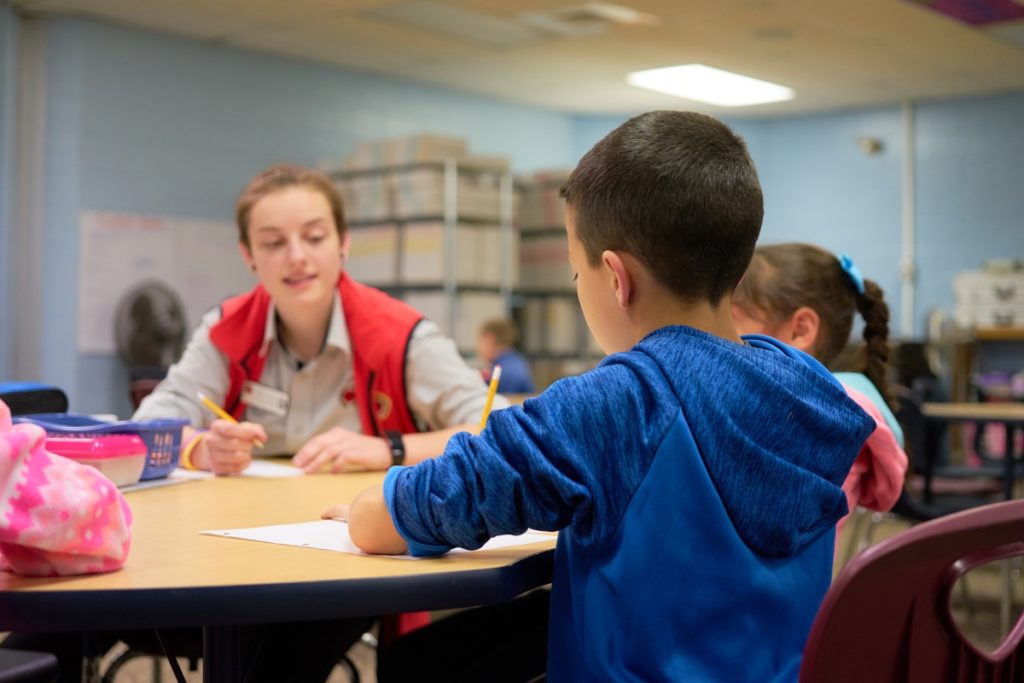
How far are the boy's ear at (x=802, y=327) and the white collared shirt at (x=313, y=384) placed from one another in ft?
1.82

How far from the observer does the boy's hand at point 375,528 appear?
3.41 feet

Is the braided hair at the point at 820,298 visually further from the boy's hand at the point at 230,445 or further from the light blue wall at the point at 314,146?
the light blue wall at the point at 314,146

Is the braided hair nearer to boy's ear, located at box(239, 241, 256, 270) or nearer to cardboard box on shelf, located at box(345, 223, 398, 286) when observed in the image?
boy's ear, located at box(239, 241, 256, 270)

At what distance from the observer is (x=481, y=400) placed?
2059 mm

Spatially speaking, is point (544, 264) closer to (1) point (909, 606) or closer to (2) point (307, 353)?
(2) point (307, 353)

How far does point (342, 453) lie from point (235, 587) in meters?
0.87

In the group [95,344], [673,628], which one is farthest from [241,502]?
[95,344]

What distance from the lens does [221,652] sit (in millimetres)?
1077

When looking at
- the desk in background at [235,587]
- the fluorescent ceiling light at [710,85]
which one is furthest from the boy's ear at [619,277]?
the fluorescent ceiling light at [710,85]

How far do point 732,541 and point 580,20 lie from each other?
19.4ft

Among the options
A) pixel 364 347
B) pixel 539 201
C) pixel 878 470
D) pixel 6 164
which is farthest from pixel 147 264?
pixel 878 470

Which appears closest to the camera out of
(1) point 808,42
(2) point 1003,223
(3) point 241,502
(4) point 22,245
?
(3) point 241,502

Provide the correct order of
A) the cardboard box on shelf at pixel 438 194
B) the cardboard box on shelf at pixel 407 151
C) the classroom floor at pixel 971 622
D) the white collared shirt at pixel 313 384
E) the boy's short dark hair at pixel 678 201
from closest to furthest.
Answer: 1. the boy's short dark hair at pixel 678 201
2. the white collared shirt at pixel 313 384
3. the classroom floor at pixel 971 622
4. the cardboard box on shelf at pixel 438 194
5. the cardboard box on shelf at pixel 407 151

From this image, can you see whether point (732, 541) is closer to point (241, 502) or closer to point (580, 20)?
point (241, 502)
